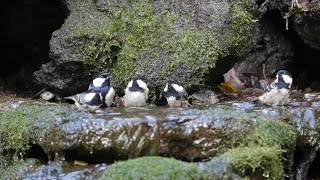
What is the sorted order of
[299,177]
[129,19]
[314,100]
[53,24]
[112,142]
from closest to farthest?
1. [112,142]
2. [299,177]
3. [314,100]
4. [129,19]
5. [53,24]

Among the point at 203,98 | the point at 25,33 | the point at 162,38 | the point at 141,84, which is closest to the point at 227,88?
the point at 203,98

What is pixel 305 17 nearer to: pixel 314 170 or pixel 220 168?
pixel 314 170

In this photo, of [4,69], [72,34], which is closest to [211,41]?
[72,34]

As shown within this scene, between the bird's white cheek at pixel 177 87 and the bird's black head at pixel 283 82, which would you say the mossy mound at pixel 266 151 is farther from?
the bird's white cheek at pixel 177 87

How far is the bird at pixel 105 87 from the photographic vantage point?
683 centimetres

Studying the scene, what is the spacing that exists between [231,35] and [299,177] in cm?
213

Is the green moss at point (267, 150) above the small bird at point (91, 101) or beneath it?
beneath

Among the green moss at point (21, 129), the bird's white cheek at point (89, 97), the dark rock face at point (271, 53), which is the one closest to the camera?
the green moss at point (21, 129)

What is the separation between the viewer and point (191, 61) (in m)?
7.30

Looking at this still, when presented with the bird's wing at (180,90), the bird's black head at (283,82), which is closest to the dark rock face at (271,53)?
the bird's black head at (283,82)

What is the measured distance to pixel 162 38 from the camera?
7551 mm

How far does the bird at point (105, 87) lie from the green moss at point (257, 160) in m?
2.03

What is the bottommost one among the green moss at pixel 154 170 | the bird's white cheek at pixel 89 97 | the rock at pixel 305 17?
the green moss at pixel 154 170

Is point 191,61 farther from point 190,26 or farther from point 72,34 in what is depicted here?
point 72,34
